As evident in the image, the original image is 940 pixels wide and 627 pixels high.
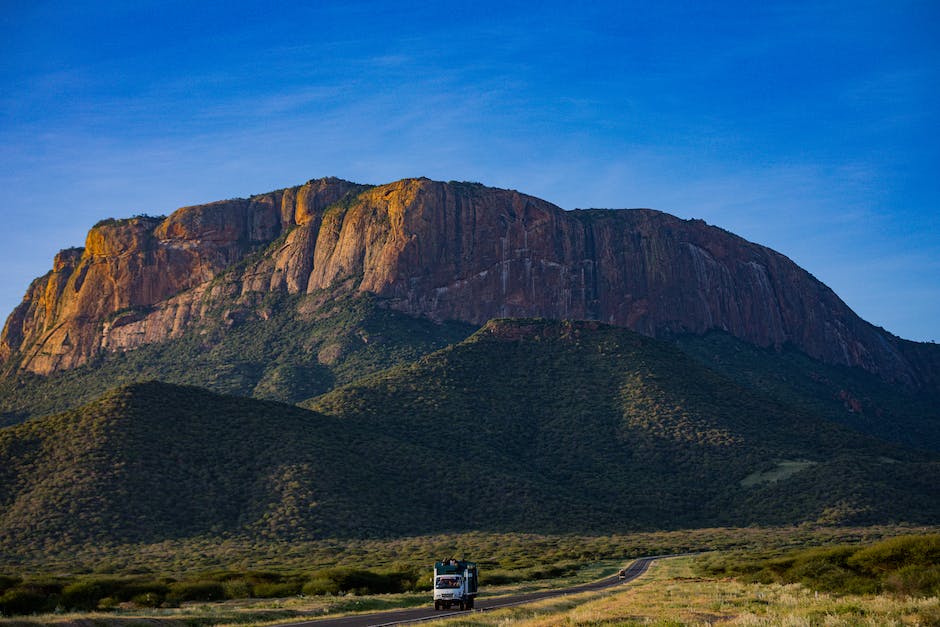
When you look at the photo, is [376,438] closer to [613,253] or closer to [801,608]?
[801,608]

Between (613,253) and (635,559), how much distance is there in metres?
109

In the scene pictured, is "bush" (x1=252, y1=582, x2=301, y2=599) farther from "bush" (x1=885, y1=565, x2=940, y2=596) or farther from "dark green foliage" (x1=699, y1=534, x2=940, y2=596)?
"bush" (x1=885, y1=565, x2=940, y2=596)

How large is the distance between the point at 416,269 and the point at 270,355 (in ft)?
87.3

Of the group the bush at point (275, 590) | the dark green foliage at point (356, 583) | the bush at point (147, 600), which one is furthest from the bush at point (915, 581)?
the bush at point (147, 600)

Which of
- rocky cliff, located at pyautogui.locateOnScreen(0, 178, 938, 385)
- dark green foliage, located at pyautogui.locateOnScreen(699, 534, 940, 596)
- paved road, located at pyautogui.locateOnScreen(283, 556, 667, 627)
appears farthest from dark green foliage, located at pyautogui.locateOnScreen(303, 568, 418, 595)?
rocky cliff, located at pyautogui.locateOnScreen(0, 178, 938, 385)

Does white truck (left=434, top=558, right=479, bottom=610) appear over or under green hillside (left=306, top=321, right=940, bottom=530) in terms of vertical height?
under

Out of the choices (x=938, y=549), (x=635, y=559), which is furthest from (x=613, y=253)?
(x=938, y=549)

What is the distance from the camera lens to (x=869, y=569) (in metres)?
36.3

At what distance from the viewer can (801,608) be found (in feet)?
84.4

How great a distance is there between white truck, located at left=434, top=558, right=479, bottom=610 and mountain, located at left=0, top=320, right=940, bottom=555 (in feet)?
143

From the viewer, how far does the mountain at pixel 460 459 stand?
7956cm

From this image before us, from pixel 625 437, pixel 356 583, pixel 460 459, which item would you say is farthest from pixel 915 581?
pixel 625 437

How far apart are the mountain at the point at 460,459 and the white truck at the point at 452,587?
43.6 m

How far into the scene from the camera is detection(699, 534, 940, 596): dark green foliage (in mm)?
29797
